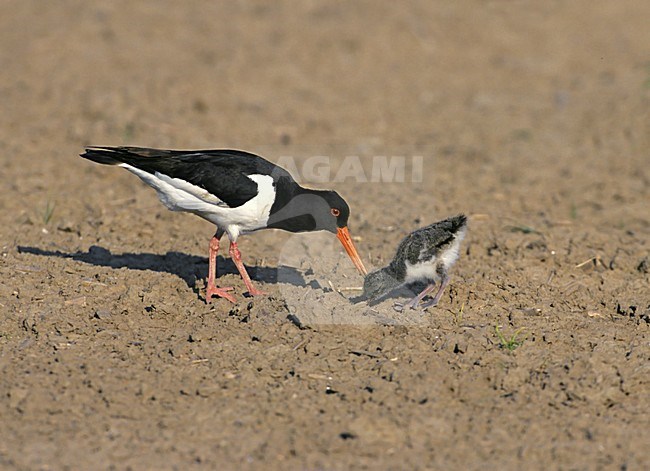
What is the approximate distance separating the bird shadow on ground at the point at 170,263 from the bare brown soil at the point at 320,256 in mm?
28

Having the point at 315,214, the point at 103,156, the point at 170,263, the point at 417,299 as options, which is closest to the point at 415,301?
the point at 417,299

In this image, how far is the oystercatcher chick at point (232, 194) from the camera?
6949 mm

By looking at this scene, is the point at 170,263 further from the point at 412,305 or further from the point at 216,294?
the point at 412,305

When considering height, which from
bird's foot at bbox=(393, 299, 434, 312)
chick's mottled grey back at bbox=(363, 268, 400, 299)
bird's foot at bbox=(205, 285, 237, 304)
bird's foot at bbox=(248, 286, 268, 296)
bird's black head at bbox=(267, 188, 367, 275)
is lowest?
bird's foot at bbox=(205, 285, 237, 304)

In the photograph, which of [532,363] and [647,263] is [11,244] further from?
[647,263]

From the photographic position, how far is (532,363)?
5859 mm

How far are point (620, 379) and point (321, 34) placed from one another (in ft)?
36.9

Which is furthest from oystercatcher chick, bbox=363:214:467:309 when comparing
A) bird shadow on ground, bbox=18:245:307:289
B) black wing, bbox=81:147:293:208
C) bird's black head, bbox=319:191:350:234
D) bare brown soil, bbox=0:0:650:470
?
black wing, bbox=81:147:293:208

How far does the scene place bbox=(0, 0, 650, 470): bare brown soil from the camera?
5.20 m

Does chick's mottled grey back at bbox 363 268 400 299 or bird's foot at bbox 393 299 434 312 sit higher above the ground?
chick's mottled grey back at bbox 363 268 400 299

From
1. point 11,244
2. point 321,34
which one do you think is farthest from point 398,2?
point 11,244

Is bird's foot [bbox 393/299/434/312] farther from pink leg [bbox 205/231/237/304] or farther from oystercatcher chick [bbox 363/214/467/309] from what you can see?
pink leg [bbox 205/231/237/304]

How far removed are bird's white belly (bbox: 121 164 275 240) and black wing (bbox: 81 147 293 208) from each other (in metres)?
0.04

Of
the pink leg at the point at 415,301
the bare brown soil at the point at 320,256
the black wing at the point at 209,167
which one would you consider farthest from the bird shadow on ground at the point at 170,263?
the pink leg at the point at 415,301
